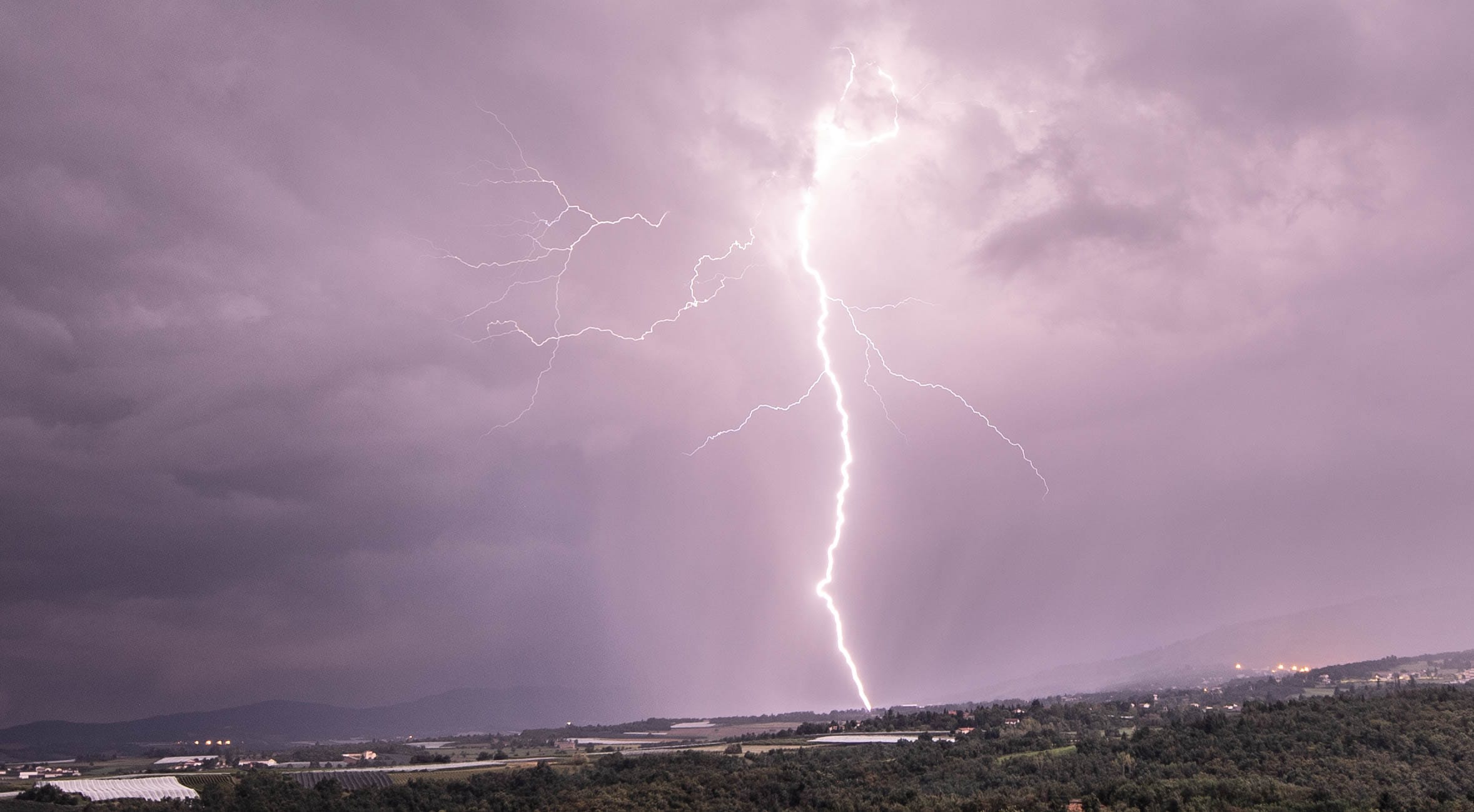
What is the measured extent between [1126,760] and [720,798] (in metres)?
17.0

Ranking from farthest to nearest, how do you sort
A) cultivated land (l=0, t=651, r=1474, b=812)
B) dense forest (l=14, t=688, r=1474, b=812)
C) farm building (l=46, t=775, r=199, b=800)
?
farm building (l=46, t=775, r=199, b=800) → cultivated land (l=0, t=651, r=1474, b=812) → dense forest (l=14, t=688, r=1474, b=812)

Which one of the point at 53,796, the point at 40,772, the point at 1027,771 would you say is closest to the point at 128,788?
the point at 53,796

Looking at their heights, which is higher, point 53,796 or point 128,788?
point 53,796

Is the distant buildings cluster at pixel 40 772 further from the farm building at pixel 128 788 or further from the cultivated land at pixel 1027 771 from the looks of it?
the cultivated land at pixel 1027 771

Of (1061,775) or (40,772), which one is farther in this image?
(40,772)

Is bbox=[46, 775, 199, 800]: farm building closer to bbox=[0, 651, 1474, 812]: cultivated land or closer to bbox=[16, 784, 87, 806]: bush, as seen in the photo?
bbox=[16, 784, 87, 806]: bush

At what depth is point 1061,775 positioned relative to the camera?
37875 mm

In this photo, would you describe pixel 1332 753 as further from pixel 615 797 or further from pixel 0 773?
pixel 0 773

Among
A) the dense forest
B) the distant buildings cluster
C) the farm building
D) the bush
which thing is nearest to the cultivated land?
the dense forest

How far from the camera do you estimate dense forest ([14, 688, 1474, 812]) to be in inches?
1214

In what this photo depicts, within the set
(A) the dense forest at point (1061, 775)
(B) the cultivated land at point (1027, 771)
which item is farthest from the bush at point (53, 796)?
(B) the cultivated land at point (1027, 771)

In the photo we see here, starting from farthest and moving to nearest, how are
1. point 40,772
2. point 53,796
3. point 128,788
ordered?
point 40,772 < point 128,788 < point 53,796

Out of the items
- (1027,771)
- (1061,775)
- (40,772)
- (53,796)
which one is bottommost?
(40,772)

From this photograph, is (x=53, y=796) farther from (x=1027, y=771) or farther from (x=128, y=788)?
(x=1027, y=771)
